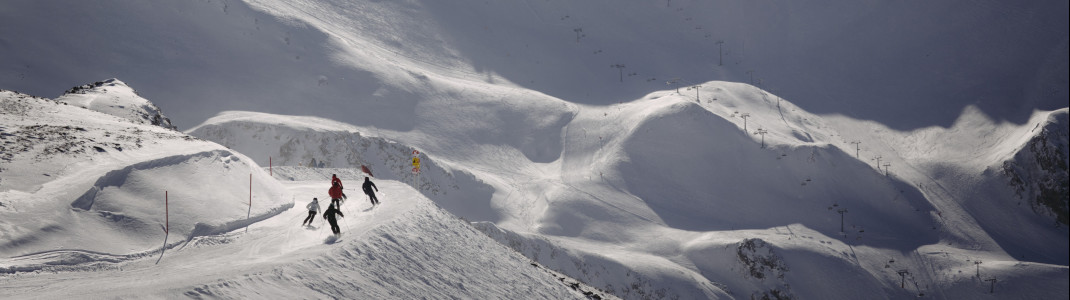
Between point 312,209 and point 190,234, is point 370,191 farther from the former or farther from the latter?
point 190,234

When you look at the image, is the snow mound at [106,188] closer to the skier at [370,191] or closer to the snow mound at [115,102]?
the skier at [370,191]

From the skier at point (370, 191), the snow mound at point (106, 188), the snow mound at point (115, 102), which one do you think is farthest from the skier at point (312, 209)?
the snow mound at point (115, 102)

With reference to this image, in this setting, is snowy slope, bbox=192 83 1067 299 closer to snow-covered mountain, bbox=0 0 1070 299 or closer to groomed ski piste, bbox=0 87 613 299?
snow-covered mountain, bbox=0 0 1070 299

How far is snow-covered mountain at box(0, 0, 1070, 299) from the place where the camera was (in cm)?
6212

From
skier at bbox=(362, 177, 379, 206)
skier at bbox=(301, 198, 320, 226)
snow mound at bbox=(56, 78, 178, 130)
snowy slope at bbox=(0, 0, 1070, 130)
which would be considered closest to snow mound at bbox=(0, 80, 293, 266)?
skier at bbox=(301, 198, 320, 226)

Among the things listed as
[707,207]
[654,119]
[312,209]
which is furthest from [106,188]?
[654,119]

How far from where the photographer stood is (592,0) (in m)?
108

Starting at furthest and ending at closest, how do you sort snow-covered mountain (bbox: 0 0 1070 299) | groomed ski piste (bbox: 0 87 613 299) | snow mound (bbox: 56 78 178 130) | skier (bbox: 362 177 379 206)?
snow-covered mountain (bbox: 0 0 1070 299) → snow mound (bbox: 56 78 178 130) → skier (bbox: 362 177 379 206) → groomed ski piste (bbox: 0 87 613 299)

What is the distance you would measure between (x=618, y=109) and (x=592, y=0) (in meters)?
30.2

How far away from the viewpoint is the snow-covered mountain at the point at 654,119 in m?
62.1

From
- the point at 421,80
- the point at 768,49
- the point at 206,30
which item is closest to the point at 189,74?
the point at 206,30

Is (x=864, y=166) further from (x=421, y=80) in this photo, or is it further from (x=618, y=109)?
(x=421, y=80)

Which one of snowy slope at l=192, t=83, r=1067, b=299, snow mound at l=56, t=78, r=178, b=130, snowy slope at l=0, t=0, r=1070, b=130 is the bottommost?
snowy slope at l=192, t=83, r=1067, b=299

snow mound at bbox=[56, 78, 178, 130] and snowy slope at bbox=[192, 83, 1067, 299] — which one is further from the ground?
snow mound at bbox=[56, 78, 178, 130]
